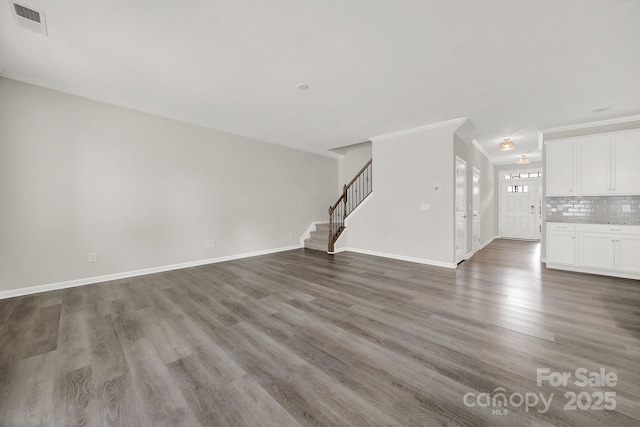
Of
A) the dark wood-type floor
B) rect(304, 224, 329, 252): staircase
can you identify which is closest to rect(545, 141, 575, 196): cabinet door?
the dark wood-type floor

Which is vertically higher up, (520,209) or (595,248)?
(520,209)

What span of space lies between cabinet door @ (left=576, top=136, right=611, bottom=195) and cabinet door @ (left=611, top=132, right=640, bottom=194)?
7 centimetres

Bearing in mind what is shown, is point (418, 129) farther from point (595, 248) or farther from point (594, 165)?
point (595, 248)

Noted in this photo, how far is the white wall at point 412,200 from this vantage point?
4.75 metres

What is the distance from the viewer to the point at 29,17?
217cm

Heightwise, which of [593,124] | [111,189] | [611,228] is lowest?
[611,228]

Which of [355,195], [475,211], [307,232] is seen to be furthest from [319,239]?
[475,211]

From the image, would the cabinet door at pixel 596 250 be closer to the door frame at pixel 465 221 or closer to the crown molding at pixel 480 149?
the door frame at pixel 465 221

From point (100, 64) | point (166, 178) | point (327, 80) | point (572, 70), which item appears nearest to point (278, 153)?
point (166, 178)

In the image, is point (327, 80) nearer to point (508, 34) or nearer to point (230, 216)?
point (508, 34)

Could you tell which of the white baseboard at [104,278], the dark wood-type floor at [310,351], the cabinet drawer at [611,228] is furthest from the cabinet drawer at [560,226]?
the white baseboard at [104,278]

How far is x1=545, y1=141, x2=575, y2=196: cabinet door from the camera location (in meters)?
4.59

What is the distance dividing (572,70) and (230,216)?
5.96 m

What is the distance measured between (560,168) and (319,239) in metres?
5.48
